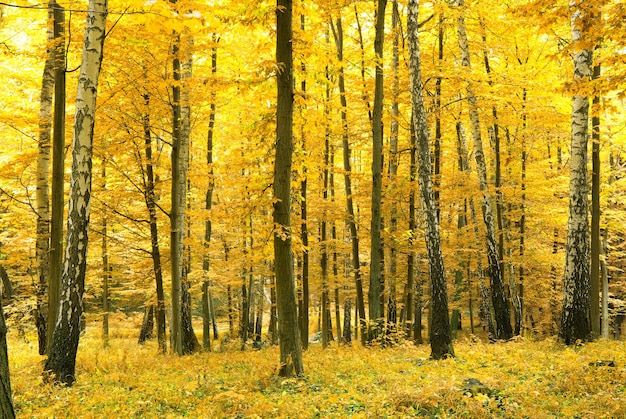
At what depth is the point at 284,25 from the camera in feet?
26.9

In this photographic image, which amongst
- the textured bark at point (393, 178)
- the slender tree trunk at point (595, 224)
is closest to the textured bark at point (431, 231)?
the textured bark at point (393, 178)

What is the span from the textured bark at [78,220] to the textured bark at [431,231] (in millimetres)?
6706

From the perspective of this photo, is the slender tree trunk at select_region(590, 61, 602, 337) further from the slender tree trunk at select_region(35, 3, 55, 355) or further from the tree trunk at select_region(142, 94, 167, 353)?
the slender tree trunk at select_region(35, 3, 55, 355)

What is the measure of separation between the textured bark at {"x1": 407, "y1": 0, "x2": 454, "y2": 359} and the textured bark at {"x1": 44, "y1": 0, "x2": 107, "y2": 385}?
6706mm

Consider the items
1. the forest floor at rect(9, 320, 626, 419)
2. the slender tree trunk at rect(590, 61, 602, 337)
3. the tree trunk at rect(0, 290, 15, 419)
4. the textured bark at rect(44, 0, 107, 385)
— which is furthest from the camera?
the slender tree trunk at rect(590, 61, 602, 337)

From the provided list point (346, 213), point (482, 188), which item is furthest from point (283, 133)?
point (482, 188)

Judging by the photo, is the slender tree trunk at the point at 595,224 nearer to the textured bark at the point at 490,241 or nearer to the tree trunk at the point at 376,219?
the textured bark at the point at 490,241

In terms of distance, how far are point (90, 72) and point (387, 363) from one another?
8334 mm

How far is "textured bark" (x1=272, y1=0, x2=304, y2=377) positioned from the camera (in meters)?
8.21

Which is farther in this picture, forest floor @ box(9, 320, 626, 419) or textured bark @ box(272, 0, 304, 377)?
textured bark @ box(272, 0, 304, 377)

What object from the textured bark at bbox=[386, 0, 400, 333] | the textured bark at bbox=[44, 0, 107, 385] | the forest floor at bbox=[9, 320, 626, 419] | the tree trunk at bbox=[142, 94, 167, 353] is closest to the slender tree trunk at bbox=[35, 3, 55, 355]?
the forest floor at bbox=[9, 320, 626, 419]

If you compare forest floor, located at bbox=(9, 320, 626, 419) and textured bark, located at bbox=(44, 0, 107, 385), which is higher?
textured bark, located at bbox=(44, 0, 107, 385)

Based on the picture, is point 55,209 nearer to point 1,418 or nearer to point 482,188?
point 1,418

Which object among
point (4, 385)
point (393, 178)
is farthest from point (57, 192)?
point (393, 178)
